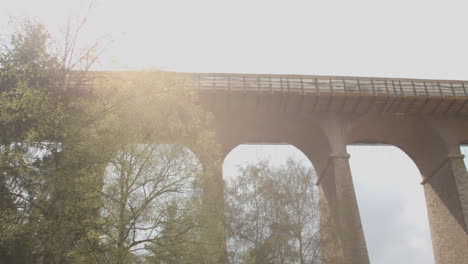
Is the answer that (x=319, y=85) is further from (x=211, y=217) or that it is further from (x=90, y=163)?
(x=90, y=163)

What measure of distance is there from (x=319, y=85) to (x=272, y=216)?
371 inches

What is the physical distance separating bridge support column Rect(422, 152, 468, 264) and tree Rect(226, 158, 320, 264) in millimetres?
10660

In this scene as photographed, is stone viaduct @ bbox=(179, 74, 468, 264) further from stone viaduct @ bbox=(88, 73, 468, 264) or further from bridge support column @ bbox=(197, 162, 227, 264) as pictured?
bridge support column @ bbox=(197, 162, 227, 264)

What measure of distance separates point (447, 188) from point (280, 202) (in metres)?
13.6

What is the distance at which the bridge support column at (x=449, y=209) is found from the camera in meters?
23.0

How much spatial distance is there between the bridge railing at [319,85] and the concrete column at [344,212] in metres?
4.27

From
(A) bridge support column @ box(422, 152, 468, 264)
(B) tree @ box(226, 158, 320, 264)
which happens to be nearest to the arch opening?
(B) tree @ box(226, 158, 320, 264)

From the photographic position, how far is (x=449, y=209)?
24.2 m

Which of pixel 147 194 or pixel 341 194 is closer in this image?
pixel 147 194

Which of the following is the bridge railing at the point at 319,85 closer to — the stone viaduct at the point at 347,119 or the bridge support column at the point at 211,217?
the stone viaduct at the point at 347,119

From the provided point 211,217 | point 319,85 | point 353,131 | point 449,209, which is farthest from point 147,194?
point 449,209

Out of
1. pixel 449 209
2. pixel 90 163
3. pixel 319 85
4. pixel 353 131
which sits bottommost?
pixel 90 163

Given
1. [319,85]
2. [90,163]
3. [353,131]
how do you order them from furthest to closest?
[353,131] < [319,85] < [90,163]

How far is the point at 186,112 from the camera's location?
1267cm
